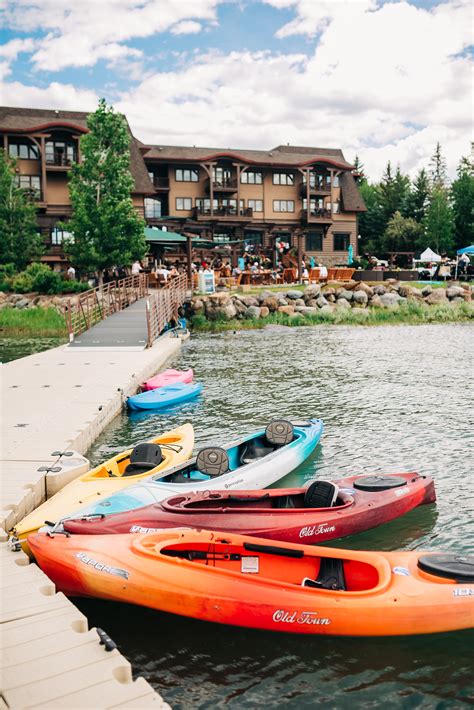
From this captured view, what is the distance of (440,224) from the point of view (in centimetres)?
6325

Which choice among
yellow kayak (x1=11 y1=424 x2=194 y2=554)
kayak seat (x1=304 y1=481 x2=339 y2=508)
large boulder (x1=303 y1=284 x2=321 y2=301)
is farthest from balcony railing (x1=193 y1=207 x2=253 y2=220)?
kayak seat (x1=304 y1=481 x2=339 y2=508)

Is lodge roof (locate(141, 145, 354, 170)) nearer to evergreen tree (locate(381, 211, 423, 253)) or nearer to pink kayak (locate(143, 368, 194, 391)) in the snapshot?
evergreen tree (locate(381, 211, 423, 253))

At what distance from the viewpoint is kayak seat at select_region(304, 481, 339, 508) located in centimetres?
754

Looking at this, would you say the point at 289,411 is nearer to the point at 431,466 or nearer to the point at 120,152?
the point at 431,466

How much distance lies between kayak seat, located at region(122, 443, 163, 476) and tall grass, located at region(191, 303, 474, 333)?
900 inches

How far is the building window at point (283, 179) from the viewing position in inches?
2058

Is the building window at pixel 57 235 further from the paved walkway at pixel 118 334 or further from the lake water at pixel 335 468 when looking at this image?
the lake water at pixel 335 468

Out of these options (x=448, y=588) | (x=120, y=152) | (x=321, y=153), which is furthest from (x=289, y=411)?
(x=321, y=153)

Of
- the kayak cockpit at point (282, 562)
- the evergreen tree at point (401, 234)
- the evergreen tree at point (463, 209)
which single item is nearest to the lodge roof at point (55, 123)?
the evergreen tree at point (401, 234)

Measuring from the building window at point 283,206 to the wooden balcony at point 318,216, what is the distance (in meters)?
1.00

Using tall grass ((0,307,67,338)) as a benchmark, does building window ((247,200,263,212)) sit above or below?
above

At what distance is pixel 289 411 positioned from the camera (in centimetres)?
1463

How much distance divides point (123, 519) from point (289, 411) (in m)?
8.11

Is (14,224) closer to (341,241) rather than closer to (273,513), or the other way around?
(341,241)
